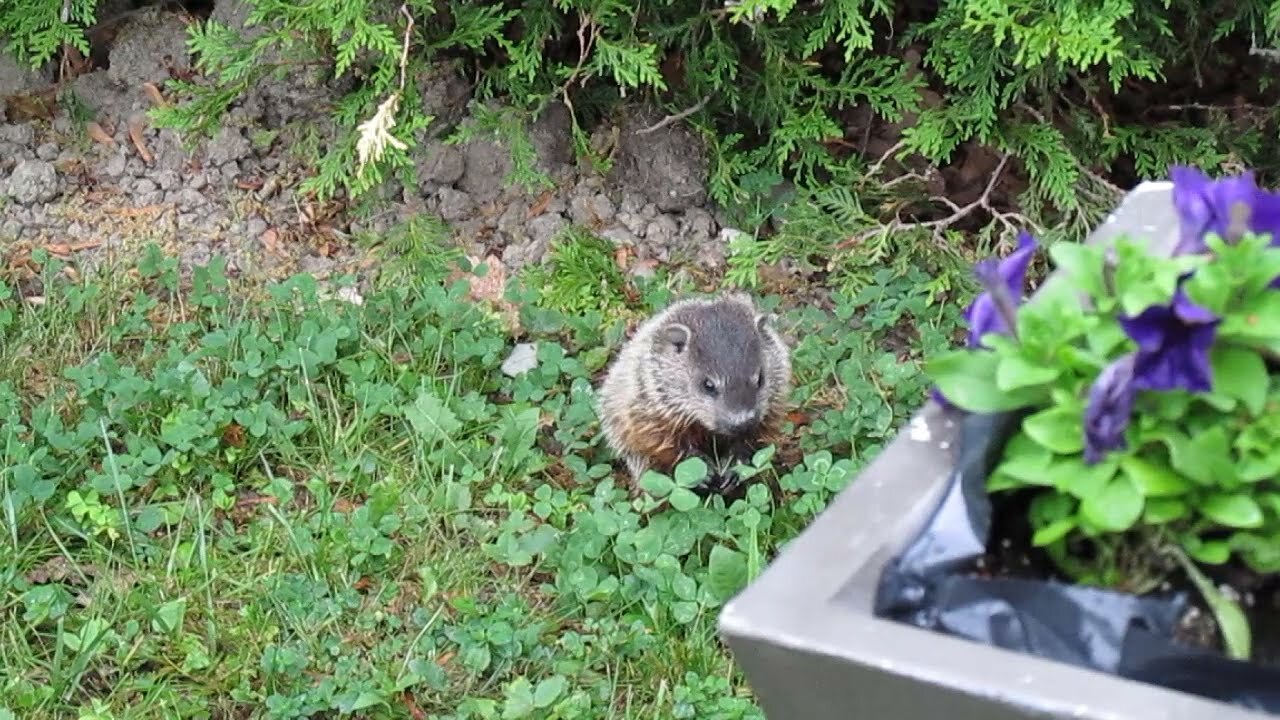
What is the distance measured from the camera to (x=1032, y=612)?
1.75m

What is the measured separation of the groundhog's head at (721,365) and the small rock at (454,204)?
1.35 metres

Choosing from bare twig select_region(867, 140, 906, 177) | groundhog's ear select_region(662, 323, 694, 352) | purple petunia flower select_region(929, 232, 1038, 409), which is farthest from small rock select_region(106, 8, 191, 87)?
purple petunia flower select_region(929, 232, 1038, 409)

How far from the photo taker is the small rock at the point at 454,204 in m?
5.21

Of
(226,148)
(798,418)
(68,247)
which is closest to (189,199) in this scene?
(226,148)

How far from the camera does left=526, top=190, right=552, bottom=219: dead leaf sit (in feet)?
17.2

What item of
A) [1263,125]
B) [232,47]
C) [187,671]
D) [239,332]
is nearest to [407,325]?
[239,332]

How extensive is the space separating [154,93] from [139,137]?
0.18 meters

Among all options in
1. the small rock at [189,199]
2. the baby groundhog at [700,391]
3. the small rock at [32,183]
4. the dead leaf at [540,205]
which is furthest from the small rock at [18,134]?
the baby groundhog at [700,391]

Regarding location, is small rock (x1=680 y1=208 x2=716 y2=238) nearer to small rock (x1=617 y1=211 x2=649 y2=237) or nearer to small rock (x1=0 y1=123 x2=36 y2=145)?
small rock (x1=617 y1=211 x2=649 y2=237)

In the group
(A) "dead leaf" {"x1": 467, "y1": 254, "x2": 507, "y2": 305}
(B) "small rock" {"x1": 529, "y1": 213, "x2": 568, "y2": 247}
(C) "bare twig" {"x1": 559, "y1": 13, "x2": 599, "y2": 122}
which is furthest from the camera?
(B) "small rock" {"x1": 529, "y1": 213, "x2": 568, "y2": 247}

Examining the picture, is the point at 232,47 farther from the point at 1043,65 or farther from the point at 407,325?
the point at 1043,65

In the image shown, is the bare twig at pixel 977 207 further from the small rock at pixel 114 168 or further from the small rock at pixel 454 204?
the small rock at pixel 114 168

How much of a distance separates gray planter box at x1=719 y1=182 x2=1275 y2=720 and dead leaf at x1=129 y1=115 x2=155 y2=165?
4158mm

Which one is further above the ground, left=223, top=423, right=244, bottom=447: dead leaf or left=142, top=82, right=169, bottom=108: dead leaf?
left=142, top=82, right=169, bottom=108: dead leaf
